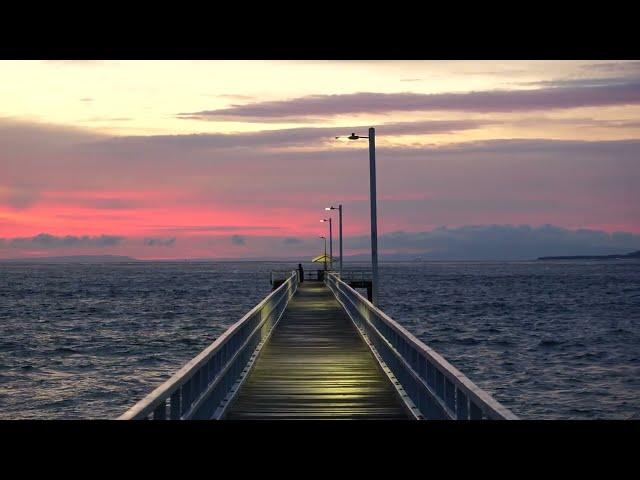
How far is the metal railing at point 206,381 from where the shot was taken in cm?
966

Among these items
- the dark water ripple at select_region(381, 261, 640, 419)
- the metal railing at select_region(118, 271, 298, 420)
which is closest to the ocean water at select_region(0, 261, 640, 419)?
the dark water ripple at select_region(381, 261, 640, 419)

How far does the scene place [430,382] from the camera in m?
14.1

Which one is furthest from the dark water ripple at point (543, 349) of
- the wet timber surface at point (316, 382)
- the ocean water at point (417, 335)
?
the wet timber surface at point (316, 382)

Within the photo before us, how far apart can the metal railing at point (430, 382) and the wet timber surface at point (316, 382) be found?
430 mm

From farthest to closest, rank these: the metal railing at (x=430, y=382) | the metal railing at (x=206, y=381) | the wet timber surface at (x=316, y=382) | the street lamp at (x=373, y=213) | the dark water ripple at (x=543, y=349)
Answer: the dark water ripple at (x=543, y=349) → the street lamp at (x=373, y=213) → the wet timber surface at (x=316, y=382) → the metal railing at (x=430, y=382) → the metal railing at (x=206, y=381)

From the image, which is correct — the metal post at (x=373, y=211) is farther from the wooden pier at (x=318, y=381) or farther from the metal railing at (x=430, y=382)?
the metal railing at (x=430, y=382)

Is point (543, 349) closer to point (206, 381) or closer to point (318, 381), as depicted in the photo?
point (318, 381)

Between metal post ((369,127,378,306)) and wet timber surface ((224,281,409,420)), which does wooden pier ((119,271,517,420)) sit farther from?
metal post ((369,127,378,306))

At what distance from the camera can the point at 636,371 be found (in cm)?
5175

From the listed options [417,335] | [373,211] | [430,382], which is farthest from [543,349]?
[430,382]
